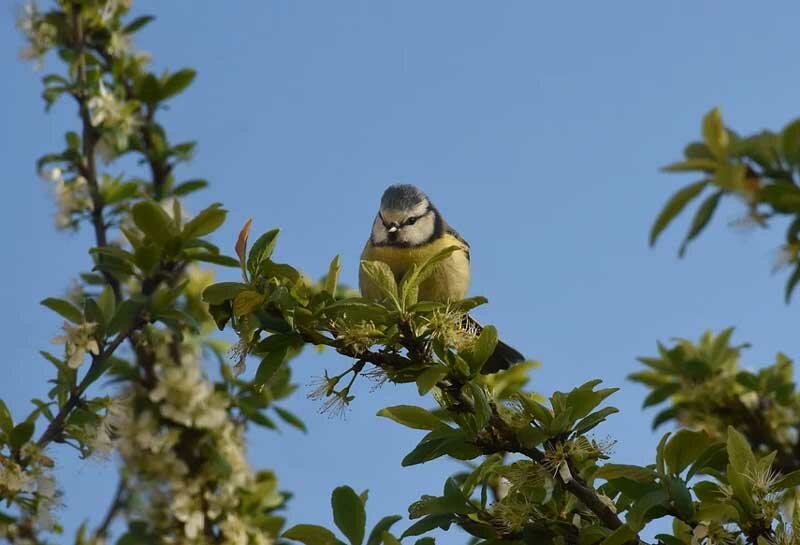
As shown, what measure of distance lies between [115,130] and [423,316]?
10.1ft

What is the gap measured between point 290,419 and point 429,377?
2960 mm

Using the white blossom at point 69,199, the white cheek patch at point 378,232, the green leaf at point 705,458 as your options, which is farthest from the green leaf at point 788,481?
the white blossom at point 69,199

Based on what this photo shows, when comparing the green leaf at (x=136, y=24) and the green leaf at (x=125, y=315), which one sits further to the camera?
the green leaf at (x=136, y=24)

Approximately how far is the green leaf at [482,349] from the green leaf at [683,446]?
1.76 feet

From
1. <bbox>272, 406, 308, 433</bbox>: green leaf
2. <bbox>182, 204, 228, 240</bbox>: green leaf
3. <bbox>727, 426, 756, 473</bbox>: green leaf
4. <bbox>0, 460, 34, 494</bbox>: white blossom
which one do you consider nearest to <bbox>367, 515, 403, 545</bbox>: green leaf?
<bbox>727, 426, 756, 473</bbox>: green leaf

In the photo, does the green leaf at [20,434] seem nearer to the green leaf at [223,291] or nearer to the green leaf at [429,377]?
the green leaf at [223,291]

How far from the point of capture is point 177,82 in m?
5.74

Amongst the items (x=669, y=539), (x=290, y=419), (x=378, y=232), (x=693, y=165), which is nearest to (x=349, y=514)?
(x=669, y=539)

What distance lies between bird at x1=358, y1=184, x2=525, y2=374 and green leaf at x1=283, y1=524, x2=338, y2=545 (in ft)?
7.07

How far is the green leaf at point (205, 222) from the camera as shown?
304 cm

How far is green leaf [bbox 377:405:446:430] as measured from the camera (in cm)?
281

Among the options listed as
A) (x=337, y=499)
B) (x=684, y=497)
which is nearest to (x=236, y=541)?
(x=337, y=499)

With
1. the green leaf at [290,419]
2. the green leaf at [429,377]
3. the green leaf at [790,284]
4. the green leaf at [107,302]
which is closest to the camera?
the green leaf at [790,284]

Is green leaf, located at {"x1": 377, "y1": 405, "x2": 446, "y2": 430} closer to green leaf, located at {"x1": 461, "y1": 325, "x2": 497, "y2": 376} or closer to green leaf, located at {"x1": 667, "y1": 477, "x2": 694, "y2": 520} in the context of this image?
green leaf, located at {"x1": 461, "y1": 325, "x2": 497, "y2": 376}
